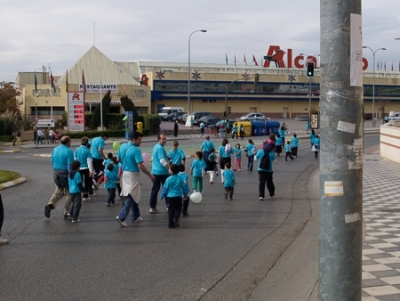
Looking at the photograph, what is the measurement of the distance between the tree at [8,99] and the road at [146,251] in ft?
190

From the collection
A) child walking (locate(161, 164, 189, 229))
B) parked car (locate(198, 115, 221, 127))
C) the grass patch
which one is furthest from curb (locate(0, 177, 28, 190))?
parked car (locate(198, 115, 221, 127))

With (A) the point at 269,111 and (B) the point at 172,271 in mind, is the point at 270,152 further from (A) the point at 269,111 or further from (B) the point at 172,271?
(A) the point at 269,111

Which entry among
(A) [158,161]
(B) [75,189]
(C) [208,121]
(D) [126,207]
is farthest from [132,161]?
(C) [208,121]

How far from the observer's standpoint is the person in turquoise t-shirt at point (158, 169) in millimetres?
13047

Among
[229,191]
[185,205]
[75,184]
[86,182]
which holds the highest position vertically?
[75,184]

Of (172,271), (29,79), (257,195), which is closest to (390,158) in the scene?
(257,195)

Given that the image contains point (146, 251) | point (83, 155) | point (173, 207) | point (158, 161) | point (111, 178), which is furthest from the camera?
point (83, 155)

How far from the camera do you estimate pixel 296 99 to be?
9681 centimetres

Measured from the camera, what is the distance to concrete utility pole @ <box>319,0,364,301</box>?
12.2 feet

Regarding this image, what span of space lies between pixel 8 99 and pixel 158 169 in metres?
63.3

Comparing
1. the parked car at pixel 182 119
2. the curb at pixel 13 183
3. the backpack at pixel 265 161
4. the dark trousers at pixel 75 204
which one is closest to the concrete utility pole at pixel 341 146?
the dark trousers at pixel 75 204

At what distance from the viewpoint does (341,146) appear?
12.3 feet

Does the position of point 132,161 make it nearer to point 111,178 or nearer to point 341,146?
point 111,178

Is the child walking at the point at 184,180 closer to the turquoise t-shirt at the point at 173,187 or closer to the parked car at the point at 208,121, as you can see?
the turquoise t-shirt at the point at 173,187
